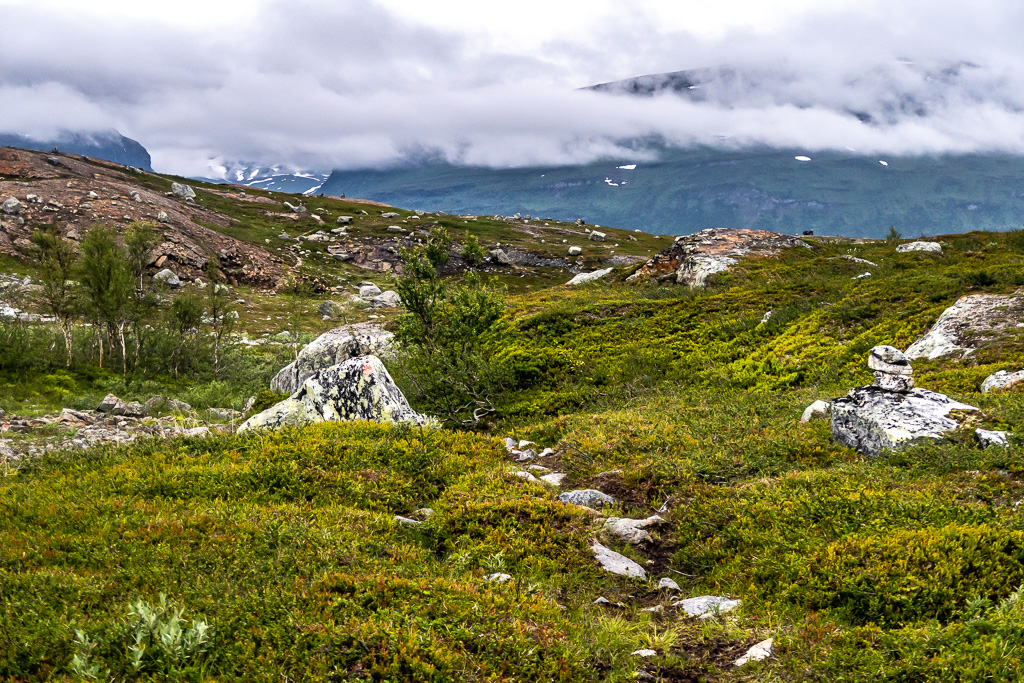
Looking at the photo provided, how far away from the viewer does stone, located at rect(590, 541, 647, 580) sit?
7.14 meters

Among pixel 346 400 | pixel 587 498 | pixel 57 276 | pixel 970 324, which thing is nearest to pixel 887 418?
pixel 587 498

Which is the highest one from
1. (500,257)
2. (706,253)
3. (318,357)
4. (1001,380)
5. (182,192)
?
(182,192)

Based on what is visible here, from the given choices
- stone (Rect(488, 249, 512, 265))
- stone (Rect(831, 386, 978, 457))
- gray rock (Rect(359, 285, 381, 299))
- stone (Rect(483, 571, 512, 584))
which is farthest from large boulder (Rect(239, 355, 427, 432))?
stone (Rect(488, 249, 512, 265))

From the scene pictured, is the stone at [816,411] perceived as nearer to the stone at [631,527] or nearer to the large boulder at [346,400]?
the stone at [631,527]

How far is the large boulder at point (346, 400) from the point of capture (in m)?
14.4

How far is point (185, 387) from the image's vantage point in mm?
27703

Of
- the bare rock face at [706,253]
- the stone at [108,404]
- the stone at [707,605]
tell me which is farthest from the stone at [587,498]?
the bare rock face at [706,253]

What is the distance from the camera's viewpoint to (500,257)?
99.8m

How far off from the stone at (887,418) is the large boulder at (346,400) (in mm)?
10213

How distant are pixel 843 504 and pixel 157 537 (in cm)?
914

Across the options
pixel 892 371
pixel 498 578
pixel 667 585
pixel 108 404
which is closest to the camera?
pixel 498 578

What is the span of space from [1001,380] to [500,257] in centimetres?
8934

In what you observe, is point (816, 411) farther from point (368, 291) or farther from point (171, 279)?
point (171, 279)

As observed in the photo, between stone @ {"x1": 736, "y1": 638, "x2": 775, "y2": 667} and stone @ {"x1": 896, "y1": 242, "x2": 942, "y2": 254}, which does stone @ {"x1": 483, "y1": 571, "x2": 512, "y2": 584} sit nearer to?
stone @ {"x1": 736, "y1": 638, "x2": 775, "y2": 667}
